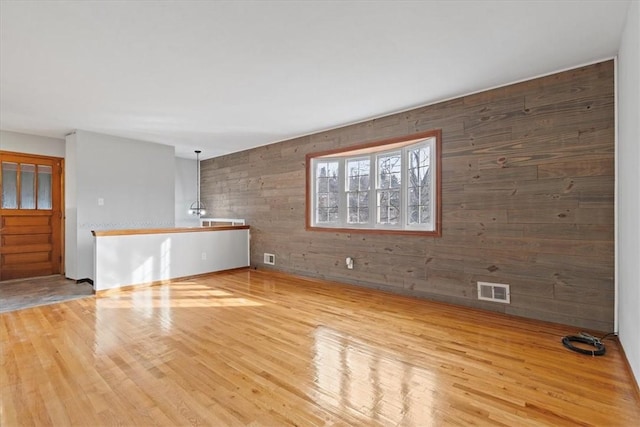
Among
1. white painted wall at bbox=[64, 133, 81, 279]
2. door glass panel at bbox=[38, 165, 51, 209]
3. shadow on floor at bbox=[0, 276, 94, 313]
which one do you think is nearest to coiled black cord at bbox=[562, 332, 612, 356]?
shadow on floor at bbox=[0, 276, 94, 313]

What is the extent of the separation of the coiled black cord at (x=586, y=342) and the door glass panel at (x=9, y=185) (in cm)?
779

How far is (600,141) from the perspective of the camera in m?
2.88

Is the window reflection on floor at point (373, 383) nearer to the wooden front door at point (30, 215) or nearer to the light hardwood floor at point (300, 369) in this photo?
the light hardwood floor at point (300, 369)

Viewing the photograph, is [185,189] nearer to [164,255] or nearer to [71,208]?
[71,208]

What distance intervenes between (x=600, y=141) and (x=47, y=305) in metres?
6.31

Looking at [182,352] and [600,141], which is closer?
[182,352]

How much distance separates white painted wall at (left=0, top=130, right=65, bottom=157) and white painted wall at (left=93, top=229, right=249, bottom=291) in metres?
2.49

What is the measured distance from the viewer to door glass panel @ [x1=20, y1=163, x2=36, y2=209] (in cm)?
537

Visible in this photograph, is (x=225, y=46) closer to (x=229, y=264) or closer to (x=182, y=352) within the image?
(x=182, y=352)

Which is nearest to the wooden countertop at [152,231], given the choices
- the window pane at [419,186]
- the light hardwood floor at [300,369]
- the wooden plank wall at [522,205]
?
the light hardwood floor at [300,369]

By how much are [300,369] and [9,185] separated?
240 inches

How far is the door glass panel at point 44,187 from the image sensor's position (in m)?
5.54

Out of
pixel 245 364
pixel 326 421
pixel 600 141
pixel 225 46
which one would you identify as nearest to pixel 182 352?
pixel 245 364

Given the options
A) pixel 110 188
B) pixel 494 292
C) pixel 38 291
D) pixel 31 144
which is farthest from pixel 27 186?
pixel 494 292
